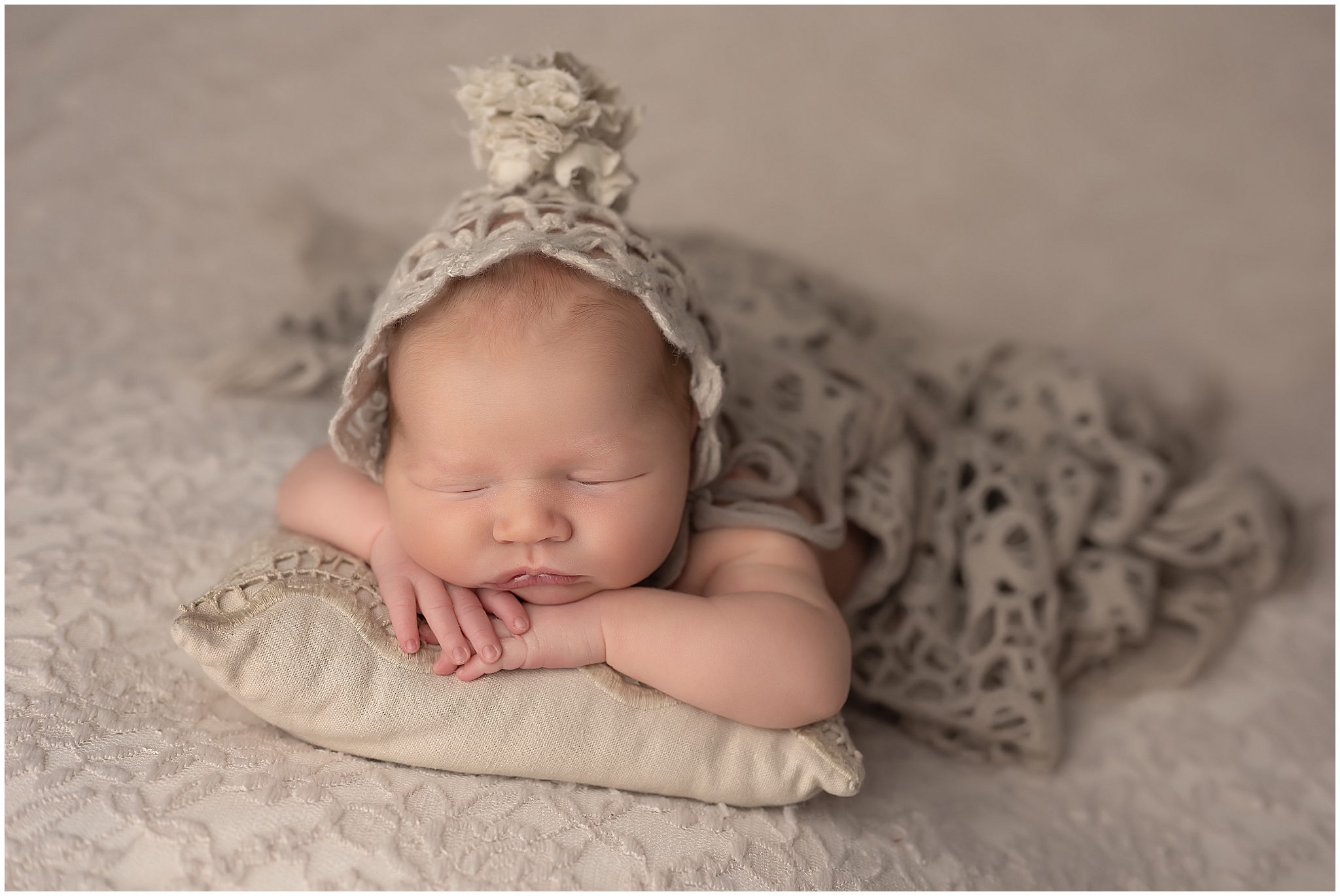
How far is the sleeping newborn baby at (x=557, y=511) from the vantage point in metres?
1.00

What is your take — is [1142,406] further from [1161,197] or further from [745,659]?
[745,659]

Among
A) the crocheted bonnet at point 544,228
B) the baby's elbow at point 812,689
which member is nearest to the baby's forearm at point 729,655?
the baby's elbow at point 812,689

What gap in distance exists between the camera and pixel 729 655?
1002 mm

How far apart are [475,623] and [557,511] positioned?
134mm

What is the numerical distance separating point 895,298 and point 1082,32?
708mm

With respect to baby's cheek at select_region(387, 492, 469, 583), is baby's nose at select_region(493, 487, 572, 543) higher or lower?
higher

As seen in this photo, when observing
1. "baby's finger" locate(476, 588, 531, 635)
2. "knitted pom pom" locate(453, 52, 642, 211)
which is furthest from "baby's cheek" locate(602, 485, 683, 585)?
"knitted pom pom" locate(453, 52, 642, 211)

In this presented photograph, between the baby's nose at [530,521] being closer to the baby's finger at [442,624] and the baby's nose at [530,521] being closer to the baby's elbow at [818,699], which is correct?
the baby's finger at [442,624]

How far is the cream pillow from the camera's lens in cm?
95

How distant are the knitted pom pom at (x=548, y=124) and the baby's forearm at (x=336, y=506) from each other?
1.22 ft

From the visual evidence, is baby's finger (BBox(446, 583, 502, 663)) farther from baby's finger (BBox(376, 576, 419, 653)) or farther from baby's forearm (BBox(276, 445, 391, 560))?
baby's forearm (BBox(276, 445, 391, 560))

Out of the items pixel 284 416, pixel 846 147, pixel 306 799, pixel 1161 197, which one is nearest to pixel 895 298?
pixel 846 147

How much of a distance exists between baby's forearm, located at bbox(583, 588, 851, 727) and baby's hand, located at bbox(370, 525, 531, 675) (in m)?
0.09

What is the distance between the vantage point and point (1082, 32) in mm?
2270
